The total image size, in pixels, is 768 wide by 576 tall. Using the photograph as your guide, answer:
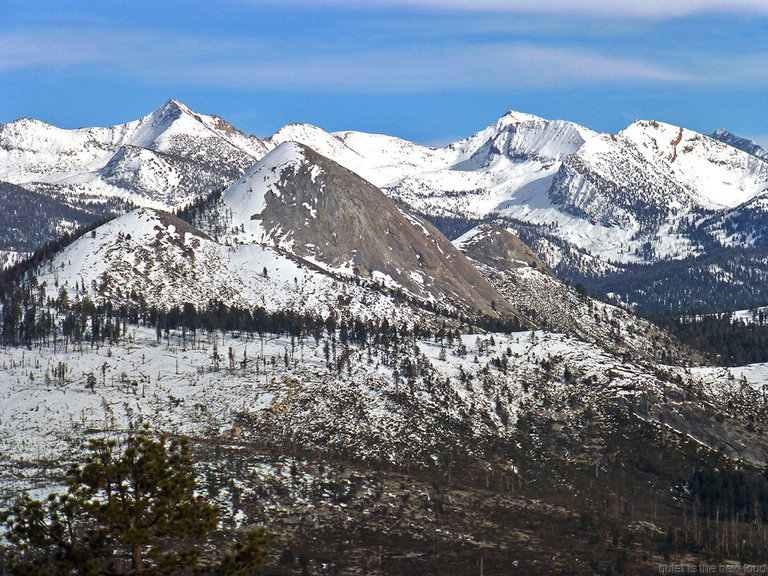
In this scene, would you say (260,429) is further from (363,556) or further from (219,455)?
(363,556)

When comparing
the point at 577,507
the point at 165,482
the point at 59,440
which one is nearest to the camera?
the point at 165,482

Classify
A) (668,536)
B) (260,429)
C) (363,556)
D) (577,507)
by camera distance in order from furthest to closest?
(260,429)
(577,507)
(668,536)
(363,556)

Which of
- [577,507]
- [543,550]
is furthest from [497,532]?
[577,507]

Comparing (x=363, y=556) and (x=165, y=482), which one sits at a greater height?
(x=165, y=482)

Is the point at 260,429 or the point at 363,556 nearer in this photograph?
the point at 363,556

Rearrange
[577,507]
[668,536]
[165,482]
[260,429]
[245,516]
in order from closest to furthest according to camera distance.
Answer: [165,482]
[245,516]
[668,536]
[577,507]
[260,429]

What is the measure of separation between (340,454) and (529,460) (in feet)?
123

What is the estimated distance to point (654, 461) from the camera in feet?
633

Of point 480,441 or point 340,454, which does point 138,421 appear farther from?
point 480,441

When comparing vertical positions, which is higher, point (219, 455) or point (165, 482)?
point (165, 482)

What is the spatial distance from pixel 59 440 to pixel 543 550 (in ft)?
302

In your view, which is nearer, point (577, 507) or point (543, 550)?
point (543, 550)

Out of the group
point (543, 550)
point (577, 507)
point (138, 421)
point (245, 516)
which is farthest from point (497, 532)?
point (138, 421)

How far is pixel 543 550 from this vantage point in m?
143
